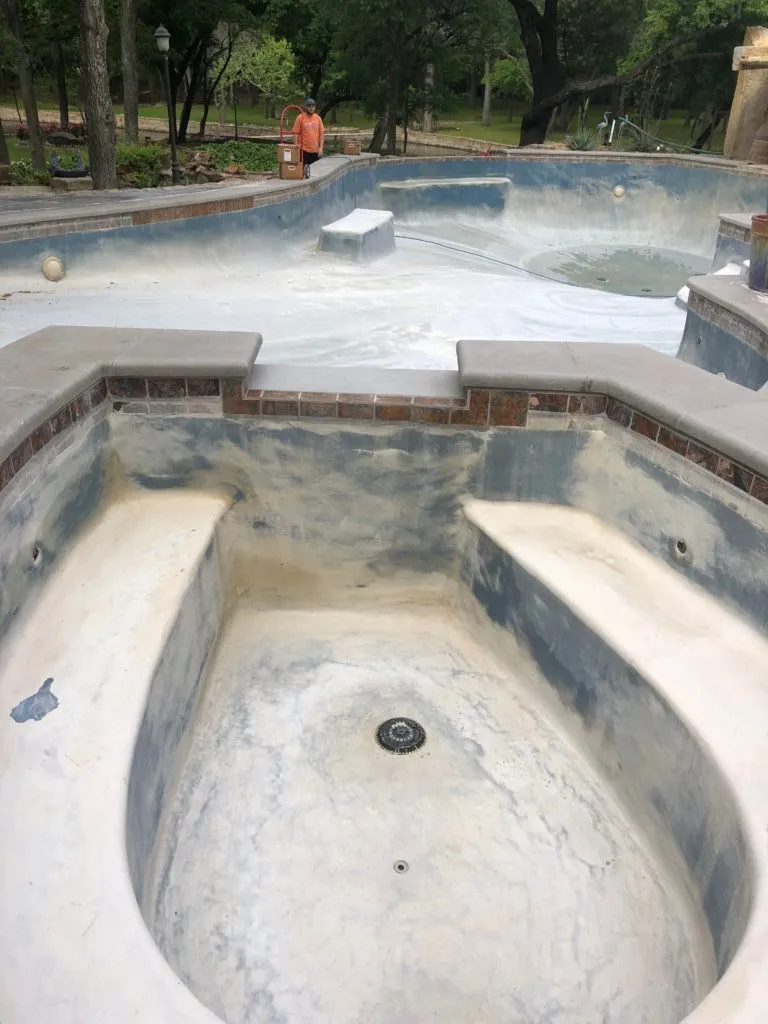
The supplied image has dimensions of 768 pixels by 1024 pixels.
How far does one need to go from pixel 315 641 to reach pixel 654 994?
6.59 feet

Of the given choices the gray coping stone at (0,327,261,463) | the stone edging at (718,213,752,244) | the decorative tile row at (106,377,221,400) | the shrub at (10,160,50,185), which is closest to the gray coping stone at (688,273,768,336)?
the gray coping stone at (0,327,261,463)

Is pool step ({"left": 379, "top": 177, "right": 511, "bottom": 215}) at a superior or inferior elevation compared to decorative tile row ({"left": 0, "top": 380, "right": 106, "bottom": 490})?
superior

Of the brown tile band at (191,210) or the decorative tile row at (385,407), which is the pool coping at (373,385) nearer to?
the decorative tile row at (385,407)

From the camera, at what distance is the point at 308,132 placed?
10.0 meters

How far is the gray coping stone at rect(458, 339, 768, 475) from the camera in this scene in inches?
104

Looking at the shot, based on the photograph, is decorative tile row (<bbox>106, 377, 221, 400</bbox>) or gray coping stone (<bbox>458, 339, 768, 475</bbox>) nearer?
gray coping stone (<bbox>458, 339, 768, 475</bbox>)

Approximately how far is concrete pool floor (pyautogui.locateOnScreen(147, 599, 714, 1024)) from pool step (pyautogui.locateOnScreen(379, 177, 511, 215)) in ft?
36.5

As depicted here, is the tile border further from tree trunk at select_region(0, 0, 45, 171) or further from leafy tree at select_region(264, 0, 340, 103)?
leafy tree at select_region(264, 0, 340, 103)

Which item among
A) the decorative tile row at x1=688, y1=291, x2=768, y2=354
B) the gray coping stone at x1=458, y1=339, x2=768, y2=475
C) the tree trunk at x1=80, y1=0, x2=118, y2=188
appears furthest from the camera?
the tree trunk at x1=80, y1=0, x2=118, y2=188

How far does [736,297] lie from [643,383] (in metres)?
2.27

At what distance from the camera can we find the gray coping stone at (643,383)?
2.64 meters

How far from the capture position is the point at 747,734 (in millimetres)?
2215

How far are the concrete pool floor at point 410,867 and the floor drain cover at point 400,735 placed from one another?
0.04m

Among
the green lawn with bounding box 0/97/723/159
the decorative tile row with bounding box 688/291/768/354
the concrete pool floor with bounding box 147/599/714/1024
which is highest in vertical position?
the green lawn with bounding box 0/97/723/159
